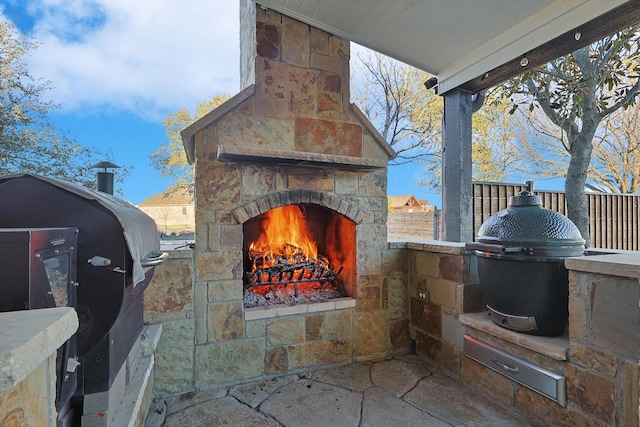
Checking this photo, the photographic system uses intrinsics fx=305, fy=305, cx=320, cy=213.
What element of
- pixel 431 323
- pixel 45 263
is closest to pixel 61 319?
pixel 45 263

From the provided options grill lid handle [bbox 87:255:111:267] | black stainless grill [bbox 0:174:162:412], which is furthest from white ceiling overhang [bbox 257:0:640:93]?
grill lid handle [bbox 87:255:111:267]

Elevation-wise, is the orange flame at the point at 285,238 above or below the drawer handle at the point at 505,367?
above

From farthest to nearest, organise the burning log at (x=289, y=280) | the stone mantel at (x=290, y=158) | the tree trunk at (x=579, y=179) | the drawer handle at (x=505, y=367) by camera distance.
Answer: the tree trunk at (x=579, y=179), the burning log at (x=289, y=280), the stone mantel at (x=290, y=158), the drawer handle at (x=505, y=367)

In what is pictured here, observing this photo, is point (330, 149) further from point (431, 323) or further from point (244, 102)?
point (431, 323)

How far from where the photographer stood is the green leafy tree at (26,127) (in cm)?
356

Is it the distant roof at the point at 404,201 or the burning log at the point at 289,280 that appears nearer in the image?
the burning log at the point at 289,280

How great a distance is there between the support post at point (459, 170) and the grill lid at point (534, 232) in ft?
2.99

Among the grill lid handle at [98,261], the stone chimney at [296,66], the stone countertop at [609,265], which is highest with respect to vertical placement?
the stone chimney at [296,66]

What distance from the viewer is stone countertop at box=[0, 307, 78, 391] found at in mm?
460

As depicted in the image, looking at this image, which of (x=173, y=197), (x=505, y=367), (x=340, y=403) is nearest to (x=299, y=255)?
(x=340, y=403)

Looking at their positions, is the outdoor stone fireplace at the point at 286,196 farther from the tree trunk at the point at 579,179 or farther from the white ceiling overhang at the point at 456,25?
the tree trunk at the point at 579,179

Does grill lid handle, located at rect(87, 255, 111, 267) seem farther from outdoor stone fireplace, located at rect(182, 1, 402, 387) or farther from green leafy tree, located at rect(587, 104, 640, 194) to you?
green leafy tree, located at rect(587, 104, 640, 194)

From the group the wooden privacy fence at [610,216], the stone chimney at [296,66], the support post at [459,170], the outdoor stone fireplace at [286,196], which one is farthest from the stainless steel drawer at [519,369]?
the wooden privacy fence at [610,216]

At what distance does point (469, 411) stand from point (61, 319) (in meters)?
2.47
